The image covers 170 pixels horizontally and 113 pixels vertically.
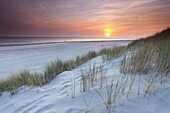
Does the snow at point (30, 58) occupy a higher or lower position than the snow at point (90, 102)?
lower

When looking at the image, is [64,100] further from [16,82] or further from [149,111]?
[16,82]

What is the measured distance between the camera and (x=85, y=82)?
334cm

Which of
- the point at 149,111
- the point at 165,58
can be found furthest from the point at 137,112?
the point at 165,58

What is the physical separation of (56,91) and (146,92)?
5.34ft

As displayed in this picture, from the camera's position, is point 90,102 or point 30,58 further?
point 30,58

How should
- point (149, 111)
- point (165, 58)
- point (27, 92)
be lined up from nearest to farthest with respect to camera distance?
point (149, 111) < point (165, 58) < point (27, 92)

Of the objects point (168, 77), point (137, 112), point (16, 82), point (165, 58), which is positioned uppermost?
point (165, 58)

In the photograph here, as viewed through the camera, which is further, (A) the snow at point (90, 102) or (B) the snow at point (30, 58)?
(B) the snow at point (30, 58)

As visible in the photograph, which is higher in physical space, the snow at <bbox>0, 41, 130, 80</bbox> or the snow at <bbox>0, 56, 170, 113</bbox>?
the snow at <bbox>0, 56, 170, 113</bbox>

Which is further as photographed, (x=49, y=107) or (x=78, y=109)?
(x=49, y=107)

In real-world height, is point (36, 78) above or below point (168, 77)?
below

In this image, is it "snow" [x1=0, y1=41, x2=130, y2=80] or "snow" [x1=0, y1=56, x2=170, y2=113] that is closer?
"snow" [x1=0, y1=56, x2=170, y2=113]

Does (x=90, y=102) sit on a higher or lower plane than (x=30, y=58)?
higher

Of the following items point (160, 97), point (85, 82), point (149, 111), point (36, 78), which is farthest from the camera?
point (36, 78)
